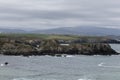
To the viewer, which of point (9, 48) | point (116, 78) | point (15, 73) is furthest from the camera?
point (9, 48)

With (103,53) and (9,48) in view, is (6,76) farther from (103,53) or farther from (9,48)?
(103,53)

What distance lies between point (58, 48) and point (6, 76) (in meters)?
82.5

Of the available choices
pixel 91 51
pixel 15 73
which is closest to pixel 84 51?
pixel 91 51

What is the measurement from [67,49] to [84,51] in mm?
7344

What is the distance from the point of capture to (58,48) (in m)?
161

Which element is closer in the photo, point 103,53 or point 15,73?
point 15,73

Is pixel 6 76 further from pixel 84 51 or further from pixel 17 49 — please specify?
pixel 84 51

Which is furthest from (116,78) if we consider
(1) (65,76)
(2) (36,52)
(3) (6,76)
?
(2) (36,52)

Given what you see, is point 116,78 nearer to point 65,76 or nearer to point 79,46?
point 65,76

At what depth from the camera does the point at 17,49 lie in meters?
155

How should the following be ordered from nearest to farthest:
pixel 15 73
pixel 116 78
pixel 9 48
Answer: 1. pixel 116 78
2. pixel 15 73
3. pixel 9 48

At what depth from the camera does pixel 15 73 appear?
279 ft

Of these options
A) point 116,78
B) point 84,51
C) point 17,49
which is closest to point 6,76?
point 116,78

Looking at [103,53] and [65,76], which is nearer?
[65,76]
